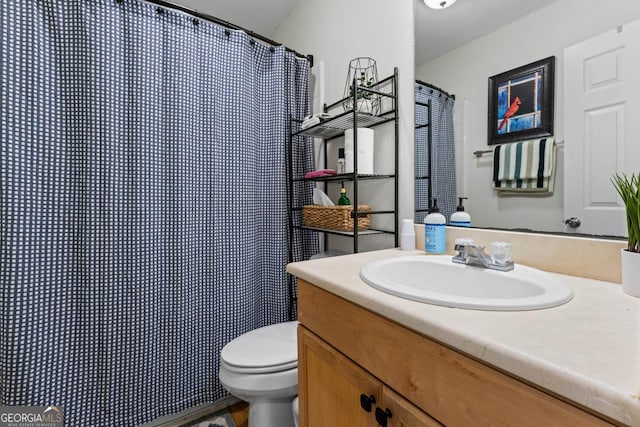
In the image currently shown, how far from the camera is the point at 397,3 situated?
1.24 m

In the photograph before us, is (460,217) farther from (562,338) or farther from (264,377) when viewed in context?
(264,377)

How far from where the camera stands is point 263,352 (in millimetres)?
1151

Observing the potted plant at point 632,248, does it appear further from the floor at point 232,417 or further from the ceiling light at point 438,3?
the floor at point 232,417

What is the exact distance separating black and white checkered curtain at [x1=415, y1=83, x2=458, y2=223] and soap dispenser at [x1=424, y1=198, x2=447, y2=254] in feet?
0.29

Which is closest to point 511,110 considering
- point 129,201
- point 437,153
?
point 437,153

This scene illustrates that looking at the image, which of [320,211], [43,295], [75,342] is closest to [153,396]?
[75,342]

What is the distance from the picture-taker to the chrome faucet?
0.79m

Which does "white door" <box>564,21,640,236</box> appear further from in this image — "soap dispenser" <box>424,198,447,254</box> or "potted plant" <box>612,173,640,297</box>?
"soap dispenser" <box>424,198,447,254</box>

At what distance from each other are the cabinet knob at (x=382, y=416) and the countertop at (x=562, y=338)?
0.19m

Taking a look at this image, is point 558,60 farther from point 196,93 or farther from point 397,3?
point 196,93

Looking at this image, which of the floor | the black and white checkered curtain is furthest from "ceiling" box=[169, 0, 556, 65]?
the floor

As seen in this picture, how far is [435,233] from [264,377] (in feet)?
2.64

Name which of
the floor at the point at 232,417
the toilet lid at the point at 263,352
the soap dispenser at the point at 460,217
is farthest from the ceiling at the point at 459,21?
the floor at the point at 232,417

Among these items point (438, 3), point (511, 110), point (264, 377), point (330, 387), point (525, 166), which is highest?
point (438, 3)
